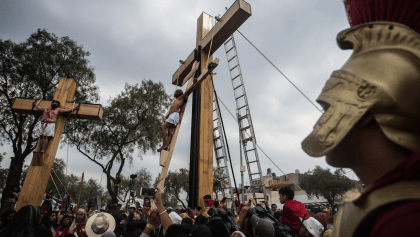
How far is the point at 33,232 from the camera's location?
270 centimetres

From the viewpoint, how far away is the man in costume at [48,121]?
4785 millimetres

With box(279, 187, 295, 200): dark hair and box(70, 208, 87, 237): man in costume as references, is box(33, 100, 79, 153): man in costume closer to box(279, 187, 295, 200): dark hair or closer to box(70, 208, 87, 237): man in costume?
box(70, 208, 87, 237): man in costume

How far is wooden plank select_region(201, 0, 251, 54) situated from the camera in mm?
4055

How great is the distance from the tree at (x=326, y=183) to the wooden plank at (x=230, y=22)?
102ft

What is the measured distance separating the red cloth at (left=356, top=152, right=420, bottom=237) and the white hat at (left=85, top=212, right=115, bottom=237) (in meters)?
3.59

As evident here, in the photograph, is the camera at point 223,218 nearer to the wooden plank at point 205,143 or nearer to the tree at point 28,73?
the wooden plank at point 205,143

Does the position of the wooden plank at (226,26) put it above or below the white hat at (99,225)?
above

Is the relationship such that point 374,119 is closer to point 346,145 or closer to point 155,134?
point 346,145

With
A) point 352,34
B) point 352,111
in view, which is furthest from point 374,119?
point 352,34

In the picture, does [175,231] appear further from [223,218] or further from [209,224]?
[223,218]

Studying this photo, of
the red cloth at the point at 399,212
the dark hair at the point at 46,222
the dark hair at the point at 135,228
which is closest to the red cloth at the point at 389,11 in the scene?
the red cloth at the point at 399,212

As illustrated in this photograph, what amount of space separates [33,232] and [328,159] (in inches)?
134

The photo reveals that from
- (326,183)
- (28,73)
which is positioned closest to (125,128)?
(28,73)

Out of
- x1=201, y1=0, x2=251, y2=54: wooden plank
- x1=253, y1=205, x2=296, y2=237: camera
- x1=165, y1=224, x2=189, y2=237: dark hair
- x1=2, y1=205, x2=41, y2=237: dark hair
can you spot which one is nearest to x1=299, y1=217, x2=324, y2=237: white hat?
x1=253, y1=205, x2=296, y2=237: camera
